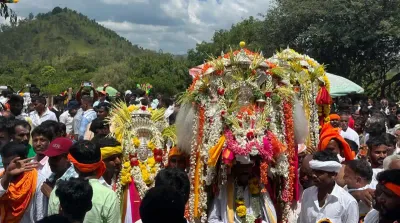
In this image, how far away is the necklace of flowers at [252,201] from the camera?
5941 mm

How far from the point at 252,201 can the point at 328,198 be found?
0.98m

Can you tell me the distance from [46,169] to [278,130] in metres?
2.48

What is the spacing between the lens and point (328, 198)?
5.27 m

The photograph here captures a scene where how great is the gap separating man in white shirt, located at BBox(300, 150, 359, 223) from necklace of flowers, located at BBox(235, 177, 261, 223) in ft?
2.46

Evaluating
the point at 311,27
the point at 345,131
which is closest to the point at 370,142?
the point at 345,131

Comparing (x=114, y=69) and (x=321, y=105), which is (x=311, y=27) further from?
(x=114, y=69)

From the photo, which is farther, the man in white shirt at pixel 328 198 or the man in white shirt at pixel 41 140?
the man in white shirt at pixel 41 140

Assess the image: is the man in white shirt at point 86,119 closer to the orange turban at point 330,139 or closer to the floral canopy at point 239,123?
the floral canopy at point 239,123

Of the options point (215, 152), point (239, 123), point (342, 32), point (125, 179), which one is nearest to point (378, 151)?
point (239, 123)

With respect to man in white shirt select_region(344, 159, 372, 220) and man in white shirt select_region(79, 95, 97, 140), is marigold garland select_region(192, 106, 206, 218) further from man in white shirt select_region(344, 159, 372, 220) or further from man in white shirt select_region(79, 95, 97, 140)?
man in white shirt select_region(79, 95, 97, 140)

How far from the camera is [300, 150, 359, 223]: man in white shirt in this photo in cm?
522

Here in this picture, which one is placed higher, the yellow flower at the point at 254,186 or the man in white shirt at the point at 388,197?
the man in white shirt at the point at 388,197

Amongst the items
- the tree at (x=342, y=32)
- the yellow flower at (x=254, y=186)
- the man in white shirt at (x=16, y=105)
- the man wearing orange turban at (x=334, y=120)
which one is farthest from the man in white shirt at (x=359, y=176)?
the tree at (x=342, y=32)

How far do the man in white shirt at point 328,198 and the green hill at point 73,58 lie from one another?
111 ft
